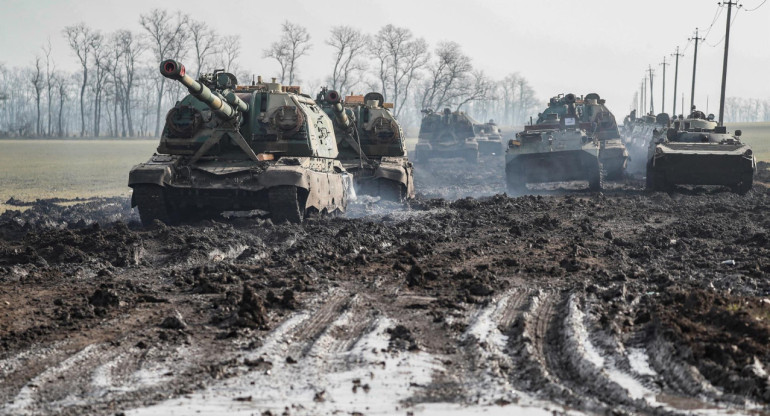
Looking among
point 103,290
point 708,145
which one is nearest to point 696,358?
point 103,290

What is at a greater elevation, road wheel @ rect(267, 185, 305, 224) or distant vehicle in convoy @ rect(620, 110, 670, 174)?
distant vehicle in convoy @ rect(620, 110, 670, 174)

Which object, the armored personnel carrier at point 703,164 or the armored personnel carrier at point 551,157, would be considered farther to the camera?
the armored personnel carrier at point 551,157

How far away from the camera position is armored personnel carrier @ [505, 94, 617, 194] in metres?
23.3

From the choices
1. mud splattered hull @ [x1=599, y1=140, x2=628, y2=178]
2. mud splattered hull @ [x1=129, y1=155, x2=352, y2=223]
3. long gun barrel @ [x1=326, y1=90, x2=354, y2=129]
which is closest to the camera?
mud splattered hull @ [x1=129, y1=155, x2=352, y2=223]

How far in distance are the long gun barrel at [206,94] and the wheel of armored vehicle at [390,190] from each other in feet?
14.1

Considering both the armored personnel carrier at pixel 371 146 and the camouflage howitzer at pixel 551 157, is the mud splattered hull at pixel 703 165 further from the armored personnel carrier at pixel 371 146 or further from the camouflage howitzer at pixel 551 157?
the armored personnel carrier at pixel 371 146

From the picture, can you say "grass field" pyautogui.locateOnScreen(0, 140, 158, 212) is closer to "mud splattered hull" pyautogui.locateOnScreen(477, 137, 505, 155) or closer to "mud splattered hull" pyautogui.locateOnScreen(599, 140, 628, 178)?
"mud splattered hull" pyautogui.locateOnScreen(599, 140, 628, 178)

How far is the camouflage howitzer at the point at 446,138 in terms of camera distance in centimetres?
3853

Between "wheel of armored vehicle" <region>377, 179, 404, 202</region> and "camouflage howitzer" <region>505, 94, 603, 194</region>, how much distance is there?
4.94 m

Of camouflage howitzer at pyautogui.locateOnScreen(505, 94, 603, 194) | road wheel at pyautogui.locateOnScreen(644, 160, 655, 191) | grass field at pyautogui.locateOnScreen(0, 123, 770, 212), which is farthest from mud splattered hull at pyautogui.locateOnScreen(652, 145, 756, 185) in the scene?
grass field at pyautogui.locateOnScreen(0, 123, 770, 212)

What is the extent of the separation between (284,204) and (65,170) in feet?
88.1

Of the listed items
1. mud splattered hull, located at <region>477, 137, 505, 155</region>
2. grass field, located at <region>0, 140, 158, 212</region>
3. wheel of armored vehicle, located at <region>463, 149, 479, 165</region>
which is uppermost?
mud splattered hull, located at <region>477, 137, 505, 155</region>

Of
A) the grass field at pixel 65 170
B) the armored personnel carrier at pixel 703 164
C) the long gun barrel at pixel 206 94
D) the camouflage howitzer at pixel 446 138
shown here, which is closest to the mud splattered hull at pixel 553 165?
the armored personnel carrier at pixel 703 164

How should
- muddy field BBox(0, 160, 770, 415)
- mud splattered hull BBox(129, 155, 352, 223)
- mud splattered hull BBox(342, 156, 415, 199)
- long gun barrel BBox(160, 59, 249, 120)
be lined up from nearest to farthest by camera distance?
muddy field BBox(0, 160, 770, 415)
long gun barrel BBox(160, 59, 249, 120)
mud splattered hull BBox(129, 155, 352, 223)
mud splattered hull BBox(342, 156, 415, 199)
